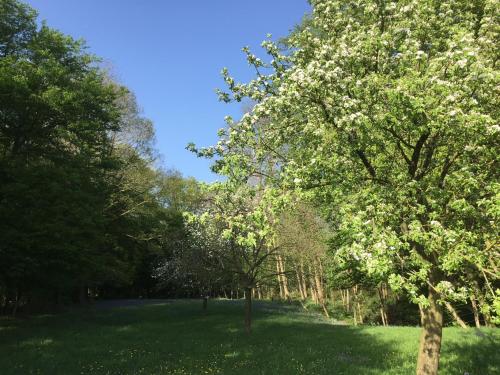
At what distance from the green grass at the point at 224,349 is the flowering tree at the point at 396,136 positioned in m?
6.18

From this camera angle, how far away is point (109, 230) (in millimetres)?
42438

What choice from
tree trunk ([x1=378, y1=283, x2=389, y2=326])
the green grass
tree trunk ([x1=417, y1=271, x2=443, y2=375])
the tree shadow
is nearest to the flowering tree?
tree trunk ([x1=417, y1=271, x2=443, y2=375])

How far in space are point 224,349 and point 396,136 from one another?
1439 cm

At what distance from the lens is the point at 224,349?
67.6 ft

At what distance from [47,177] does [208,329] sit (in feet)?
46.3

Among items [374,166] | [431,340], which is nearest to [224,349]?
[431,340]

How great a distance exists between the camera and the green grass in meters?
16.3

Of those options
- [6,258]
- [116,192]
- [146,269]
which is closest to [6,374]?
[6,258]

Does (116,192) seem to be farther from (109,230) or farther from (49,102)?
(49,102)

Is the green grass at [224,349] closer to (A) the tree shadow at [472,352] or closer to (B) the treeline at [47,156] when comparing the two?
(A) the tree shadow at [472,352]

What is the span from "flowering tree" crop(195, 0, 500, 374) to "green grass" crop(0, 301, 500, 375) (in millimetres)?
6180

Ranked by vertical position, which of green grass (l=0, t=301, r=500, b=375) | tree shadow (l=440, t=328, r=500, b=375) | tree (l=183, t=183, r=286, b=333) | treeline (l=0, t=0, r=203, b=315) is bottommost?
tree shadow (l=440, t=328, r=500, b=375)

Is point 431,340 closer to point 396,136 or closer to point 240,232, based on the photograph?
point 396,136

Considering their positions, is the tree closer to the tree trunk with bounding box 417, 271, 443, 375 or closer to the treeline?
the tree trunk with bounding box 417, 271, 443, 375
